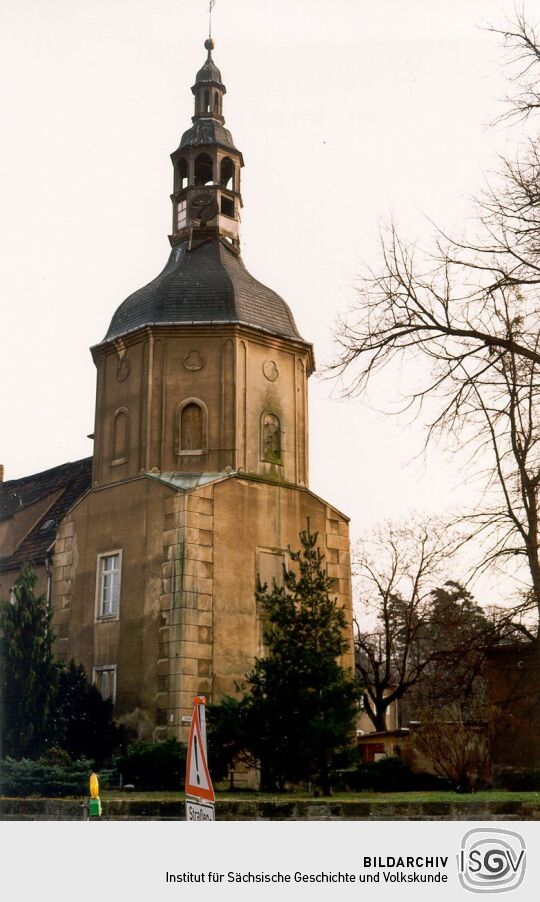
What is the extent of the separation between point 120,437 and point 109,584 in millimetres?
4338

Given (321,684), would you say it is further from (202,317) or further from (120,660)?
(202,317)

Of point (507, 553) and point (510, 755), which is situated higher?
point (507, 553)

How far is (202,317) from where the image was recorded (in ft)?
99.7

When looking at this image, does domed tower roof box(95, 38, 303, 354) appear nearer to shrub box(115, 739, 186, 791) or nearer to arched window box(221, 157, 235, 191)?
arched window box(221, 157, 235, 191)

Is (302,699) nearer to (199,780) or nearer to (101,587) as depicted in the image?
(101,587)

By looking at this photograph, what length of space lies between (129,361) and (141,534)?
5.42 metres

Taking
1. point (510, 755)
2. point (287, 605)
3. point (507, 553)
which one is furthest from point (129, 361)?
point (507, 553)

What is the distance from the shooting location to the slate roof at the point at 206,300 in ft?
100

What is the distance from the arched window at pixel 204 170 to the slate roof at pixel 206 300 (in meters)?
2.84

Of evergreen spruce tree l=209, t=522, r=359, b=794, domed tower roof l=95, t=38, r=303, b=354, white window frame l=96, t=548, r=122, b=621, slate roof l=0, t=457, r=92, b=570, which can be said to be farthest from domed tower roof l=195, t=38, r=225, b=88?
evergreen spruce tree l=209, t=522, r=359, b=794

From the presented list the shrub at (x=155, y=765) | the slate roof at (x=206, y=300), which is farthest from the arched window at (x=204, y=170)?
the shrub at (x=155, y=765)
